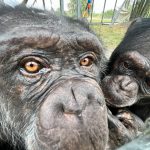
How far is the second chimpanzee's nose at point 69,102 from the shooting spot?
2.53m

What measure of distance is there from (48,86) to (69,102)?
34cm

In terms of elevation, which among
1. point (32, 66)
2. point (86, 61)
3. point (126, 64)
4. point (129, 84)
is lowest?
point (129, 84)

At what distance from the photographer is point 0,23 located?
3.00 meters

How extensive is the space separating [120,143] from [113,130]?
127 millimetres

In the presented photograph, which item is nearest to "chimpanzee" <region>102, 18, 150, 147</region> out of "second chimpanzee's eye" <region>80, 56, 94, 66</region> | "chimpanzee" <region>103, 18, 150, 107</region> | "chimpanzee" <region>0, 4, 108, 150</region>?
"chimpanzee" <region>103, 18, 150, 107</region>

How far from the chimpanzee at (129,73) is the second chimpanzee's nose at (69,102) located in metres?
1.02

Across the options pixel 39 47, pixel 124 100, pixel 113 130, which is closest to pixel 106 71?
pixel 124 100

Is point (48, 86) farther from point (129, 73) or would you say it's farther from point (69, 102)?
point (129, 73)

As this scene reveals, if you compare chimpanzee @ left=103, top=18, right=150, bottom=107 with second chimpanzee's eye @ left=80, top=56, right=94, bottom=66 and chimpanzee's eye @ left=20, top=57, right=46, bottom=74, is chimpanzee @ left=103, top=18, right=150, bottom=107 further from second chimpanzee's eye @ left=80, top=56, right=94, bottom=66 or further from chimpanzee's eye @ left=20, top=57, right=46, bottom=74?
chimpanzee's eye @ left=20, top=57, right=46, bottom=74

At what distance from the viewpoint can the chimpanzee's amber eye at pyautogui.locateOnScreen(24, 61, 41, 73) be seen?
2811mm

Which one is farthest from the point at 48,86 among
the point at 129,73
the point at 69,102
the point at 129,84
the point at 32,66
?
the point at 129,73

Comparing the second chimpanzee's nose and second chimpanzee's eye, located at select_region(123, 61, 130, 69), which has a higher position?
the second chimpanzee's nose

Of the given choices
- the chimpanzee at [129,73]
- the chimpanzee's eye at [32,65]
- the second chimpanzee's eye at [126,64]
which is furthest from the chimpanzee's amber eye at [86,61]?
the second chimpanzee's eye at [126,64]

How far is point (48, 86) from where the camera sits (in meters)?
2.81
